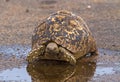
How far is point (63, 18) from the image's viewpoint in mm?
7648

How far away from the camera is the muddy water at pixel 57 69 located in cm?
700

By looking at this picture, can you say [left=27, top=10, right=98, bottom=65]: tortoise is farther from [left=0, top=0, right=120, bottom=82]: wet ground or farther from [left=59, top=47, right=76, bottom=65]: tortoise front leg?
[left=0, top=0, right=120, bottom=82]: wet ground

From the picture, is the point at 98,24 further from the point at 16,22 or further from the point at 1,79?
the point at 1,79

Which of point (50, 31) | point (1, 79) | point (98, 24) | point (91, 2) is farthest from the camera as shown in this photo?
point (91, 2)

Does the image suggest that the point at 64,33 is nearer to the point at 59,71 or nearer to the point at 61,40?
the point at 61,40

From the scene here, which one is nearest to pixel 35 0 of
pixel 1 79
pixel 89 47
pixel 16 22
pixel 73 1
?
pixel 73 1

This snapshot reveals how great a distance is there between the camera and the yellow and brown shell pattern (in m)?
7.37

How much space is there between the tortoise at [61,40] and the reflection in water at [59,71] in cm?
12

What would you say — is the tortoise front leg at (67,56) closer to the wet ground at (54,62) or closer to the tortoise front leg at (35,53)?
the wet ground at (54,62)

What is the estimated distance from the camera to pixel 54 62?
300 inches

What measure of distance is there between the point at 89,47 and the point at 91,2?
606cm

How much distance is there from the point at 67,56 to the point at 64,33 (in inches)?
15.9

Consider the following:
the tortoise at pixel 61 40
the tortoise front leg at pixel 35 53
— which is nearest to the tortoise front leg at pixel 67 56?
the tortoise at pixel 61 40

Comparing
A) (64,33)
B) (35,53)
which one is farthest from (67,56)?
(35,53)
